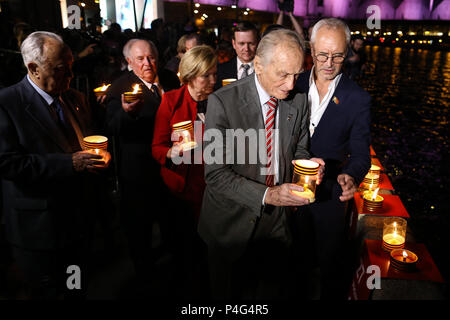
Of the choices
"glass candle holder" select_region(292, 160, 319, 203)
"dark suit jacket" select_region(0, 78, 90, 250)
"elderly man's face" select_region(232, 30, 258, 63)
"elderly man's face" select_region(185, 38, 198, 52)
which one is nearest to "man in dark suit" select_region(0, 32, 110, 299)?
"dark suit jacket" select_region(0, 78, 90, 250)

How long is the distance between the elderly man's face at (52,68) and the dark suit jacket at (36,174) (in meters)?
0.09

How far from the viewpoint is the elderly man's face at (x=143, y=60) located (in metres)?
3.38

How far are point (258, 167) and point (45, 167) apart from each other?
1.34 meters

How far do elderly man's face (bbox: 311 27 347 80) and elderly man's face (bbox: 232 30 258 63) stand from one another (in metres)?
1.83

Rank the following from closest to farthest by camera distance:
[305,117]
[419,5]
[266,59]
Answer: [266,59], [305,117], [419,5]

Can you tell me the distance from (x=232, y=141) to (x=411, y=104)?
11.5 meters

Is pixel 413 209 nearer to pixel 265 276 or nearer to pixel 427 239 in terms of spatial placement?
pixel 427 239

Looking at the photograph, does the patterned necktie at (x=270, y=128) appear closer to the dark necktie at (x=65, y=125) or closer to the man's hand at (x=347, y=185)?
the man's hand at (x=347, y=185)

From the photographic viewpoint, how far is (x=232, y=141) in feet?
6.86

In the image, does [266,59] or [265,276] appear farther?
[265,276]

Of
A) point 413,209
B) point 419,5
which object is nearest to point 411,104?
point 413,209

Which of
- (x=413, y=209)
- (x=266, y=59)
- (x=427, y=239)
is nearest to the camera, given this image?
(x=266, y=59)

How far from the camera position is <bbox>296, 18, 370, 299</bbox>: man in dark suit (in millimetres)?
2475

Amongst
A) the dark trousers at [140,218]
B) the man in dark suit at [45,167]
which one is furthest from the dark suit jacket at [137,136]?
the man in dark suit at [45,167]
